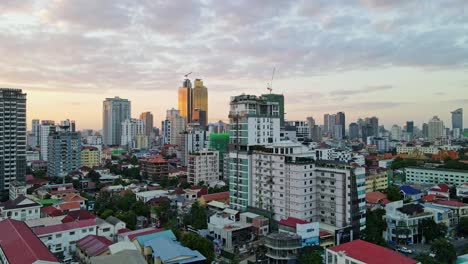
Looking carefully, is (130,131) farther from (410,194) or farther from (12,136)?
(410,194)

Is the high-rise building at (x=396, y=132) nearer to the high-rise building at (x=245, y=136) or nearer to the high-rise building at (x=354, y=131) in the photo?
the high-rise building at (x=354, y=131)

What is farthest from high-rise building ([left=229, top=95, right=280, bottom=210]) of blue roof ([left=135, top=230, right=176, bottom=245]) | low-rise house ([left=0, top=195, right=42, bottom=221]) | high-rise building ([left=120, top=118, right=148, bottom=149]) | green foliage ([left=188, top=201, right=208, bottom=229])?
high-rise building ([left=120, top=118, right=148, bottom=149])

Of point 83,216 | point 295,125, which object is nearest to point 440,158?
point 295,125

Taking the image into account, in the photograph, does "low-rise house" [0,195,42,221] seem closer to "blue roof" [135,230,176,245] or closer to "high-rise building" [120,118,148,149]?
"blue roof" [135,230,176,245]

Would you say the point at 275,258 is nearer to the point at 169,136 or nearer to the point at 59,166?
the point at 59,166

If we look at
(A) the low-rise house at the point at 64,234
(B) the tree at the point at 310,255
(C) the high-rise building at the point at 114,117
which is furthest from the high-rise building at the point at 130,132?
(B) the tree at the point at 310,255

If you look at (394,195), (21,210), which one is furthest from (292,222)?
(21,210)
